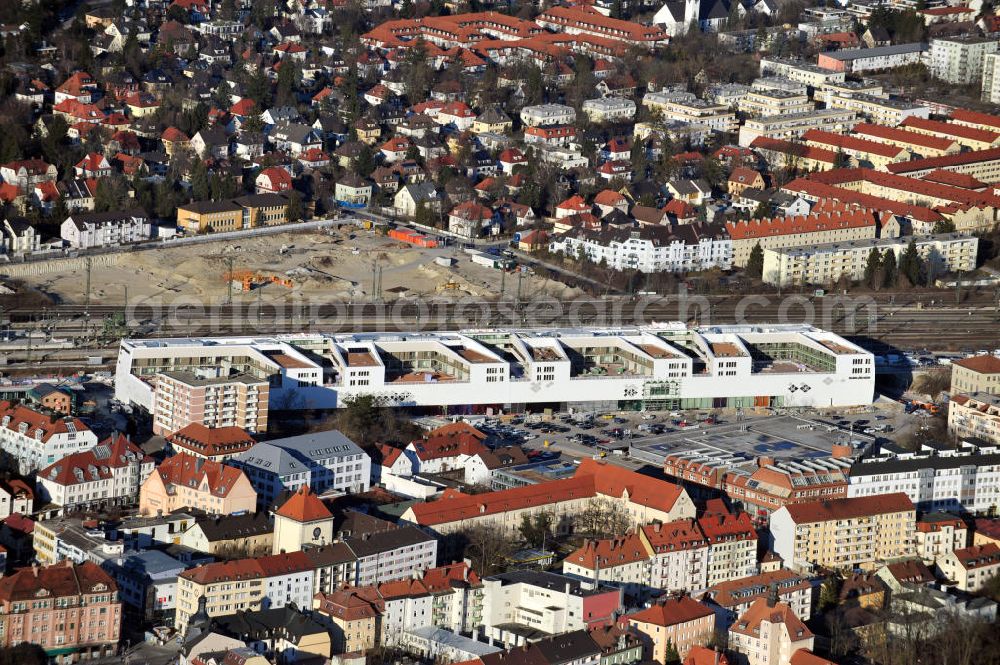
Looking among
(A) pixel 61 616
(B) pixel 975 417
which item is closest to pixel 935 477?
(B) pixel 975 417

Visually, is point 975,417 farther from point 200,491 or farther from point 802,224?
point 200,491

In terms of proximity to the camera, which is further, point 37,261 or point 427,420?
point 37,261

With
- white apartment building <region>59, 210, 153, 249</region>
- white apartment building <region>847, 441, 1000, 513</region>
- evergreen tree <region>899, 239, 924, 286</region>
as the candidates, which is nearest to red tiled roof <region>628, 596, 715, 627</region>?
white apartment building <region>847, 441, 1000, 513</region>

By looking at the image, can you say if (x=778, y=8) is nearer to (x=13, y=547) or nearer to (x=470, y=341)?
(x=470, y=341)

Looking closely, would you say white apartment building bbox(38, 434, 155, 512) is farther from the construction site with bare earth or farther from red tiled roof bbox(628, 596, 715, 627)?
the construction site with bare earth

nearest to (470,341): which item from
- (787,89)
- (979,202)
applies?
(979,202)
